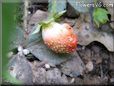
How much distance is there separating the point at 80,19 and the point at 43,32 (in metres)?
0.22

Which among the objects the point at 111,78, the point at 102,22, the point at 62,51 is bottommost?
the point at 111,78

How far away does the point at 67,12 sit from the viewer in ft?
3.75

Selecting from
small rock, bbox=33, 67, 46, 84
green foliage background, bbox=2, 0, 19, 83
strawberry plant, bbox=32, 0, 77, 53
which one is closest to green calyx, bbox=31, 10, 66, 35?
strawberry plant, bbox=32, 0, 77, 53

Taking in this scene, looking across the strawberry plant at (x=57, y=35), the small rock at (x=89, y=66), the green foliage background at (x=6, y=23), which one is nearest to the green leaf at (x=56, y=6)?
the strawberry plant at (x=57, y=35)

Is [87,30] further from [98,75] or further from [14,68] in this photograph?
[14,68]

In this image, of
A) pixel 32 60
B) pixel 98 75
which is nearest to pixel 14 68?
pixel 32 60

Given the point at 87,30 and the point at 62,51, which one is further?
the point at 87,30

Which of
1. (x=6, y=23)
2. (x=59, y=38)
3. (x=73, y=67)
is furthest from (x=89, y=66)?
(x=6, y=23)

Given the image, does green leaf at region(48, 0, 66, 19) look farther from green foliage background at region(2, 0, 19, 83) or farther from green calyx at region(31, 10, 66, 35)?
green foliage background at region(2, 0, 19, 83)

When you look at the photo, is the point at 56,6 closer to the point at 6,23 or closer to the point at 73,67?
the point at 73,67

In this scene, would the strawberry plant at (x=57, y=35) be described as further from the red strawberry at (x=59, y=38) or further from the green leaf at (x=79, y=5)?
the green leaf at (x=79, y=5)

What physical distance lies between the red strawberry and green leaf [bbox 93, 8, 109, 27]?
0.15 meters

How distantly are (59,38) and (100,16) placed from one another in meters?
0.21

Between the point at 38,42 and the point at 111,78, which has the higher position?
the point at 38,42
